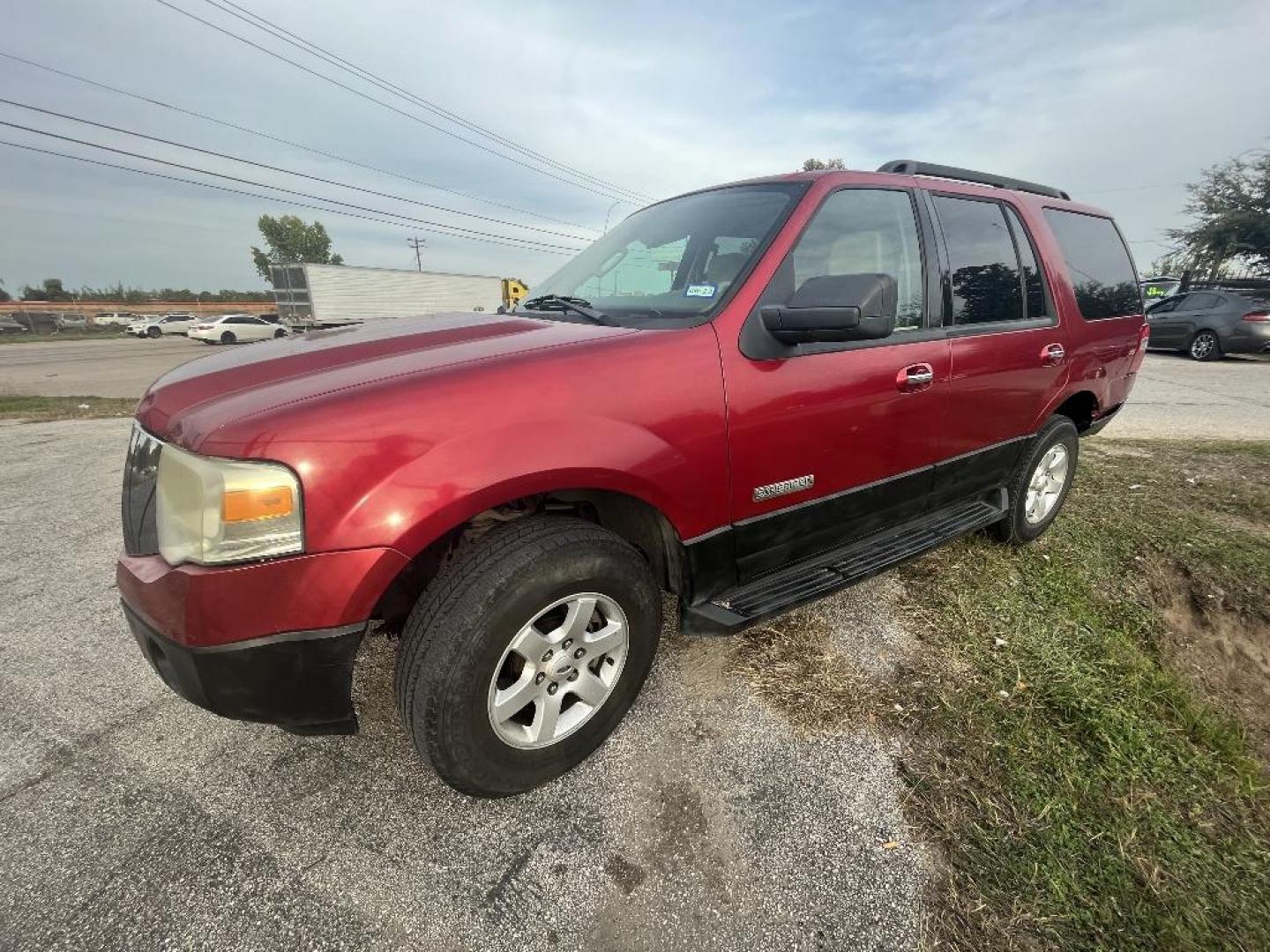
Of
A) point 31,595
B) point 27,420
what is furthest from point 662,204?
A: point 27,420

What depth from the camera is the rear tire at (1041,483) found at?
10.8 ft

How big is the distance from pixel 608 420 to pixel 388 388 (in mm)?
580

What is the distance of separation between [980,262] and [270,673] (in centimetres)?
324

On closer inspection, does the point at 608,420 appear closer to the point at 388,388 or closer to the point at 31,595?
the point at 388,388

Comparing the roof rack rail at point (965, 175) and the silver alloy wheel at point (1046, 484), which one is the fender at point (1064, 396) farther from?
the roof rack rail at point (965, 175)

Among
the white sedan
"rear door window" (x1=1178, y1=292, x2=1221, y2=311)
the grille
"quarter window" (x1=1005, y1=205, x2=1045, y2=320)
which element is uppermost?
"quarter window" (x1=1005, y1=205, x2=1045, y2=320)

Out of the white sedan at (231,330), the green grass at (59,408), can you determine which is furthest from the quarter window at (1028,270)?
the white sedan at (231,330)

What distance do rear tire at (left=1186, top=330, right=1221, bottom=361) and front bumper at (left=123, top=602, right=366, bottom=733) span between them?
17.3 m

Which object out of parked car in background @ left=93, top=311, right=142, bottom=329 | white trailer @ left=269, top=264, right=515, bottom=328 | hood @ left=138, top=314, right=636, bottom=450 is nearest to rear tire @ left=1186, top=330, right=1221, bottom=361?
hood @ left=138, top=314, right=636, bottom=450

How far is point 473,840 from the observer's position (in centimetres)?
167

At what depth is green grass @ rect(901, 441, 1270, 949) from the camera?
4.82 feet

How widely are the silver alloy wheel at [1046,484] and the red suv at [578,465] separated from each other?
0.73 meters

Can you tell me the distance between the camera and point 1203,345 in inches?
503

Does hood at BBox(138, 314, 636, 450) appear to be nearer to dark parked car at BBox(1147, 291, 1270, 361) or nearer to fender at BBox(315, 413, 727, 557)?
fender at BBox(315, 413, 727, 557)
